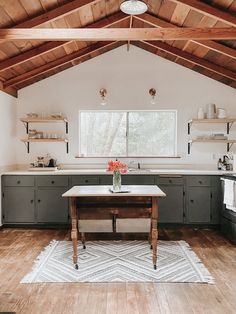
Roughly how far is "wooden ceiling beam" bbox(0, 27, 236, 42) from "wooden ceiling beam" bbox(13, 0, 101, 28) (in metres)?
0.26

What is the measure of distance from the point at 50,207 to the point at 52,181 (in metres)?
0.41

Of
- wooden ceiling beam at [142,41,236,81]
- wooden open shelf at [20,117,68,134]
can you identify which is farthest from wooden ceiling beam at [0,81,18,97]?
wooden ceiling beam at [142,41,236,81]

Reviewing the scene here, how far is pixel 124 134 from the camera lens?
18.4 feet

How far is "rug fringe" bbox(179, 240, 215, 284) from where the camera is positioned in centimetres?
298

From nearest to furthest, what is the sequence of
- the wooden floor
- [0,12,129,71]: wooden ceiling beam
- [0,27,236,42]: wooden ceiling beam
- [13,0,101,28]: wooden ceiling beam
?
the wooden floor < [0,27,236,42]: wooden ceiling beam < [13,0,101,28]: wooden ceiling beam < [0,12,129,71]: wooden ceiling beam

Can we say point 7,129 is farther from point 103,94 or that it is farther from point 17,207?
point 103,94

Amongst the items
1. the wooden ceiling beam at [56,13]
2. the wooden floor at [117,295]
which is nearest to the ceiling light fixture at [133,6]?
the wooden ceiling beam at [56,13]

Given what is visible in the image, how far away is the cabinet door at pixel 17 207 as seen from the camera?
497cm

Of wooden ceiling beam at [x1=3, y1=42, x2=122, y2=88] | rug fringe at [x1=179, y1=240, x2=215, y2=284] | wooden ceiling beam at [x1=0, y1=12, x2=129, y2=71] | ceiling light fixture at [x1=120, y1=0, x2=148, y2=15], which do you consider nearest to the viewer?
rug fringe at [x1=179, y1=240, x2=215, y2=284]

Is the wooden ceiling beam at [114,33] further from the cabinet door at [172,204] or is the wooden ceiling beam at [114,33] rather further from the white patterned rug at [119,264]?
the white patterned rug at [119,264]

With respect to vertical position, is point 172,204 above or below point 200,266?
above

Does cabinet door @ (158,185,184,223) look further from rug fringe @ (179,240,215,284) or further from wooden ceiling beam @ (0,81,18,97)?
wooden ceiling beam @ (0,81,18,97)

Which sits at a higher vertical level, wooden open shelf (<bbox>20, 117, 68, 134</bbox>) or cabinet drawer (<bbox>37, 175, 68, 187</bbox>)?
wooden open shelf (<bbox>20, 117, 68, 134</bbox>)

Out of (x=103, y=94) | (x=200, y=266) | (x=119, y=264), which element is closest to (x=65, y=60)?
(x=103, y=94)
